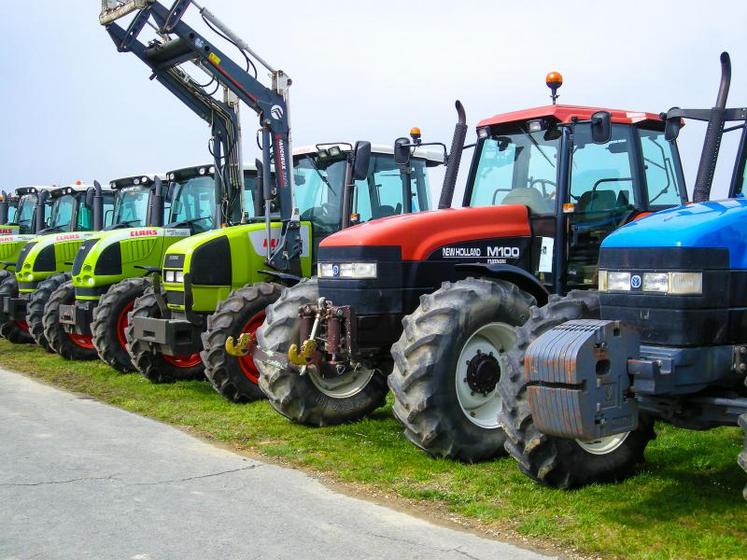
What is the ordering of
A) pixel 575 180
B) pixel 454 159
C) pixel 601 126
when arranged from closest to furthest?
pixel 601 126, pixel 575 180, pixel 454 159

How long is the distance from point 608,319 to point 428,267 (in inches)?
89.5

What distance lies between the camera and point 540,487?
5570mm

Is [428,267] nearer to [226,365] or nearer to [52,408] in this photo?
[226,365]

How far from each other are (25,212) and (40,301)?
18.9 feet

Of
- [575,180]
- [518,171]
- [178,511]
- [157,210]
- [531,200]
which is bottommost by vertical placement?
[178,511]

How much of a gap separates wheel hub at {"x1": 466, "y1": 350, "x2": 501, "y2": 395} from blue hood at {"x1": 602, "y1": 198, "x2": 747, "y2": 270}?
179 cm

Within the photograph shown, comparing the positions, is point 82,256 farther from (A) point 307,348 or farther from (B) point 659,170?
(B) point 659,170

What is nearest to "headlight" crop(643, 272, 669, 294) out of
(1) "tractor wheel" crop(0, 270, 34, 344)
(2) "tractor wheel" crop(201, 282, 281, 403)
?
(2) "tractor wheel" crop(201, 282, 281, 403)

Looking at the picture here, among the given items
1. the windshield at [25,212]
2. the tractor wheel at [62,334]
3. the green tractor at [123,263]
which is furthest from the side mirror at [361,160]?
the windshield at [25,212]

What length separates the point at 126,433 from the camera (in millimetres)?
7879

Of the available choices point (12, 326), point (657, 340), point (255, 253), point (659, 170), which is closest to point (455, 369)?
point (657, 340)

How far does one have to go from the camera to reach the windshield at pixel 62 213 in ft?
56.9

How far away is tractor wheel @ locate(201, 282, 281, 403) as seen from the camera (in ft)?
29.6

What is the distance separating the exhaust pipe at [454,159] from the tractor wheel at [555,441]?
7.48 ft
